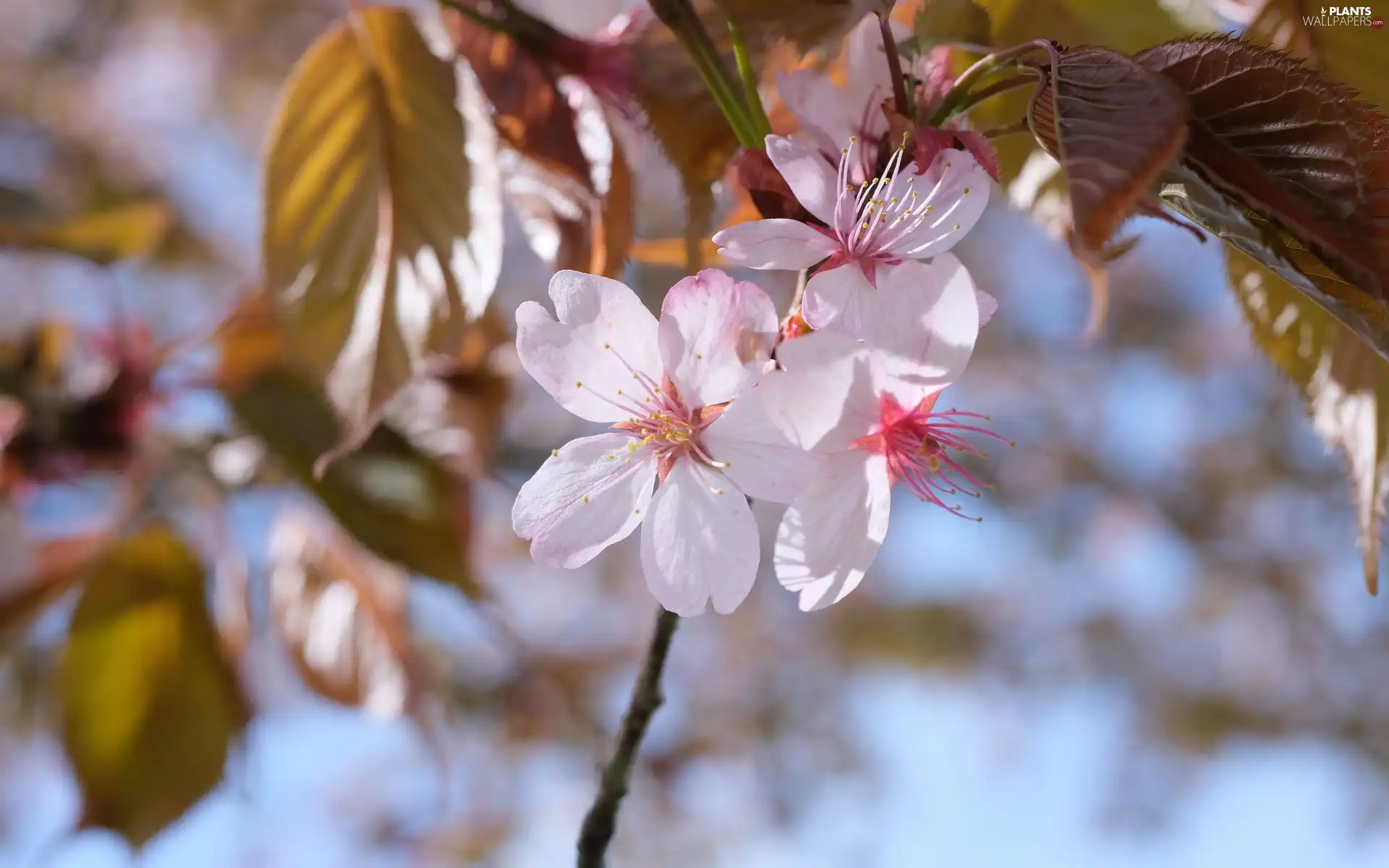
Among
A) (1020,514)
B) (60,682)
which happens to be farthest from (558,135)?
(1020,514)

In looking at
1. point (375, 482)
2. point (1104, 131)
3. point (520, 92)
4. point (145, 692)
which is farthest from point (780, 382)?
point (145, 692)

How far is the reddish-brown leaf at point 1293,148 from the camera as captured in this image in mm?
270

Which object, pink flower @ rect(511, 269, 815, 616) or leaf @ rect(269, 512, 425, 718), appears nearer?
pink flower @ rect(511, 269, 815, 616)

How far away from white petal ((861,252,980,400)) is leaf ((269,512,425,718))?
23.7 inches

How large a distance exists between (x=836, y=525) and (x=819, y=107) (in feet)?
0.61

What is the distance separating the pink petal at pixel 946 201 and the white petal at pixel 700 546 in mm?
115

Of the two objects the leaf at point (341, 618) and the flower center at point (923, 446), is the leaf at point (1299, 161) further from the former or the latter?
the leaf at point (341, 618)

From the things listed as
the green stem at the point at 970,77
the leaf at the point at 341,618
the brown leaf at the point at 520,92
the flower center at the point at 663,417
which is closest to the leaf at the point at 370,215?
the brown leaf at the point at 520,92

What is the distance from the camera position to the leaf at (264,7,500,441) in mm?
481

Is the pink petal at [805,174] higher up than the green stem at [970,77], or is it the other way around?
the green stem at [970,77]

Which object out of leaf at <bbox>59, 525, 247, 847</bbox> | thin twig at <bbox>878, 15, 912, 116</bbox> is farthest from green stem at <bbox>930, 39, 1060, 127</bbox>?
leaf at <bbox>59, 525, 247, 847</bbox>

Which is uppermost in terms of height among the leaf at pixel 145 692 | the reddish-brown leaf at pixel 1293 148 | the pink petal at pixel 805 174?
the reddish-brown leaf at pixel 1293 148

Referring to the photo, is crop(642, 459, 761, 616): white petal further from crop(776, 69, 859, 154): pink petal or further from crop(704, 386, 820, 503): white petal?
crop(776, 69, 859, 154): pink petal

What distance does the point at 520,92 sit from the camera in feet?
1.71
